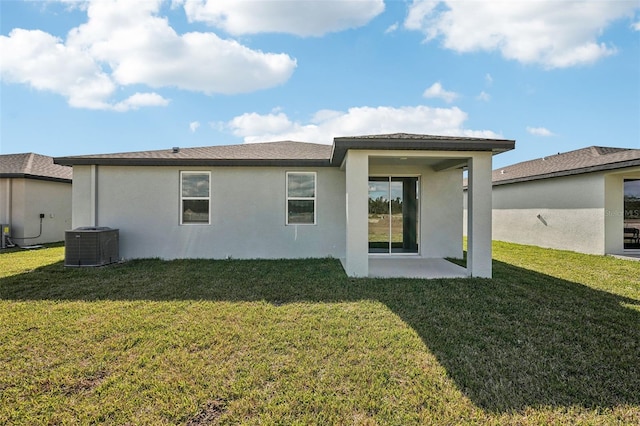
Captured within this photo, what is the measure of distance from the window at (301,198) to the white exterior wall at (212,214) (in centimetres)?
16

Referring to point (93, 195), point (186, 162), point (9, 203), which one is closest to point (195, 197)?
point (186, 162)

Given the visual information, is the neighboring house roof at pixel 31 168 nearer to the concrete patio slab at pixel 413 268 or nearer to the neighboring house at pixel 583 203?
the concrete patio slab at pixel 413 268

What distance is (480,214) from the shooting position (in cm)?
686

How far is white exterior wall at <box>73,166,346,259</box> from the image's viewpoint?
30.2 ft

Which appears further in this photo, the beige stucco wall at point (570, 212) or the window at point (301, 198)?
the beige stucco wall at point (570, 212)

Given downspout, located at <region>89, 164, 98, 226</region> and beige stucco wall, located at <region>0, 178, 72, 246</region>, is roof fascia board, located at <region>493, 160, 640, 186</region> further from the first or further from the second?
beige stucco wall, located at <region>0, 178, 72, 246</region>

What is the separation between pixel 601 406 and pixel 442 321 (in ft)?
6.25

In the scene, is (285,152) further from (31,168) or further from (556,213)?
(31,168)

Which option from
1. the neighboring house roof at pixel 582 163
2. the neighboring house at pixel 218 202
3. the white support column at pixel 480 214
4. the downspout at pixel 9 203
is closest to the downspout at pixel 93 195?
the neighboring house at pixel 218 202

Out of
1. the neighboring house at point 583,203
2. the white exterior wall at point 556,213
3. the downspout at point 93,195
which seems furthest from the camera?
the white exterior wall at point 556,213

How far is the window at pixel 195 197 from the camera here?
30.5 ft

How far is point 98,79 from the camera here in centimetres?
1093

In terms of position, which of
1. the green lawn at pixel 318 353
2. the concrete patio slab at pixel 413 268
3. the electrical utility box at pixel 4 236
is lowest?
the green lawn at pixel 318 353

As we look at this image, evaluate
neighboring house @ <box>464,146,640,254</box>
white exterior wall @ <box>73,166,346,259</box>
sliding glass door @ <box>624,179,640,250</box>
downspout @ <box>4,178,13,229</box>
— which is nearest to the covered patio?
white exterior wall @ <box>73,166,346,259</box>
